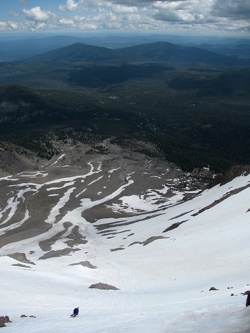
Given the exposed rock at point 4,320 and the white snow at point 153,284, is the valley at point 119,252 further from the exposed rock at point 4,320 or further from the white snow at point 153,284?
the exposed rock at point 4,320

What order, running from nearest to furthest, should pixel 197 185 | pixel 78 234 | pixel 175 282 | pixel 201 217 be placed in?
pixel 175 282 < pixel 201 217 < pixel 78 234 < pixel 197 185

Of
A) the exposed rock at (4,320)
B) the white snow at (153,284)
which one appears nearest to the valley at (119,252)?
the white snow at (153,284)

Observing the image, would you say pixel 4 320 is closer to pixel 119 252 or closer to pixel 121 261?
A: pixel 121 261

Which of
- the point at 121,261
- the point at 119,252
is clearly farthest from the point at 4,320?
the point at 119,252

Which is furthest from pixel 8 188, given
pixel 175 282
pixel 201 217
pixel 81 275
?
pixel 175 282

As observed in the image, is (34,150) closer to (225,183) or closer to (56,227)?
(56,227)

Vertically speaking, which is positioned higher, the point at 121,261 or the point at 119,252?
the point at 121,261

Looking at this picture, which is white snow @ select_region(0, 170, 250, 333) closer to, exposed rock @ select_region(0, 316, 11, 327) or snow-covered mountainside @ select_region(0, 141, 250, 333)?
snow-covered mountainside @ select_region(0, 141, 250, 333)
